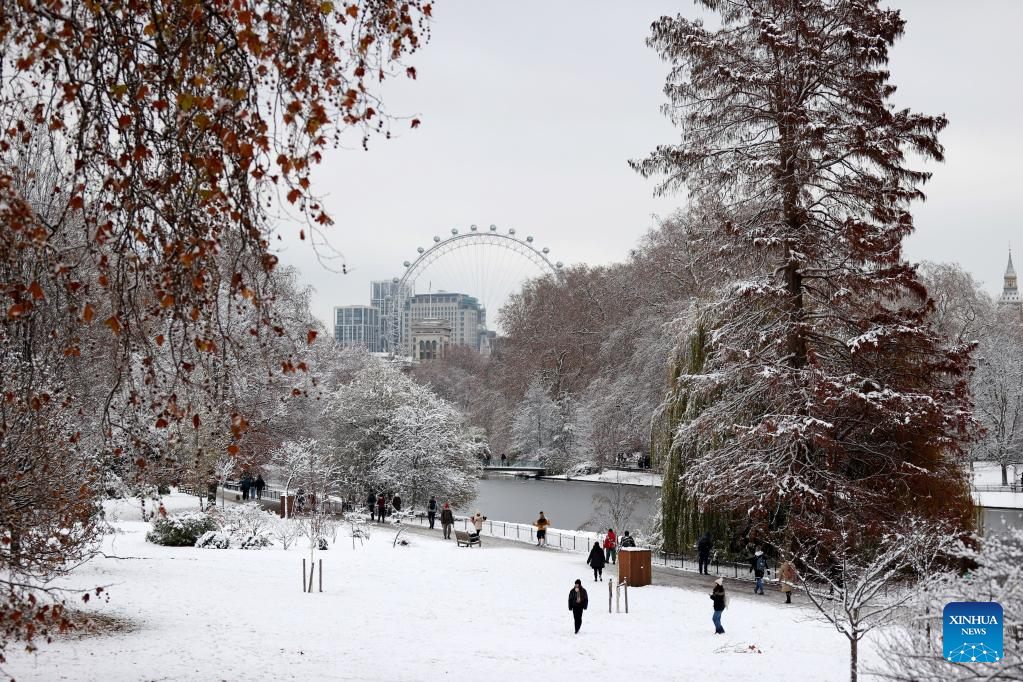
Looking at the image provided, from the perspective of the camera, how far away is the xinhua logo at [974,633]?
689 centimetres

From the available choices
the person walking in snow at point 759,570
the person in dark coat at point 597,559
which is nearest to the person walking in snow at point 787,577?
the person walking in snow at point 759,570

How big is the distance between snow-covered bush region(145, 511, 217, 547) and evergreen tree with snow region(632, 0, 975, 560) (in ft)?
41.0

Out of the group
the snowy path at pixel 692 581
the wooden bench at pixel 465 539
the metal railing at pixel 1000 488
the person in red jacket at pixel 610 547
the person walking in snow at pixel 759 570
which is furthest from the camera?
the metal railing at pixel 1000 488

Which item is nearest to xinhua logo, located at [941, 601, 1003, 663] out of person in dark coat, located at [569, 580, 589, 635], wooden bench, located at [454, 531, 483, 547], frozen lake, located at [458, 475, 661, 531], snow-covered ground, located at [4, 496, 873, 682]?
snow-covered ground, located at [4, 496, 873, 682]

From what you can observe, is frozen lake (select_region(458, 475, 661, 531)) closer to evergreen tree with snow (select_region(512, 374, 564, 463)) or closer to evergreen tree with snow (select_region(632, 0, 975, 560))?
evergreen tree with snow (select_region(512, 374, 564, 463))

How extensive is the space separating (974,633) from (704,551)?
14.8 m

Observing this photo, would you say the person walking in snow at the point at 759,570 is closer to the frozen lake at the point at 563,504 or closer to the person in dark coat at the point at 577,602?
the person in dark coat at the point at 577,602

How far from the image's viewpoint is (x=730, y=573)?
73.0ft

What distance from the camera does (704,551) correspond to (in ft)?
70.8

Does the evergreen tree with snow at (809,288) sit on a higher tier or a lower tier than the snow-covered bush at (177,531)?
higher

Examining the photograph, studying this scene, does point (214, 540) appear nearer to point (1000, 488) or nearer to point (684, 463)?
point (684, 463)

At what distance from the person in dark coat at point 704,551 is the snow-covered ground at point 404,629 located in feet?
4.48

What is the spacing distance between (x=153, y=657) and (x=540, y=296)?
60.9 metres

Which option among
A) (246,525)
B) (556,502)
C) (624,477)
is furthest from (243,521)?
(624,477)
